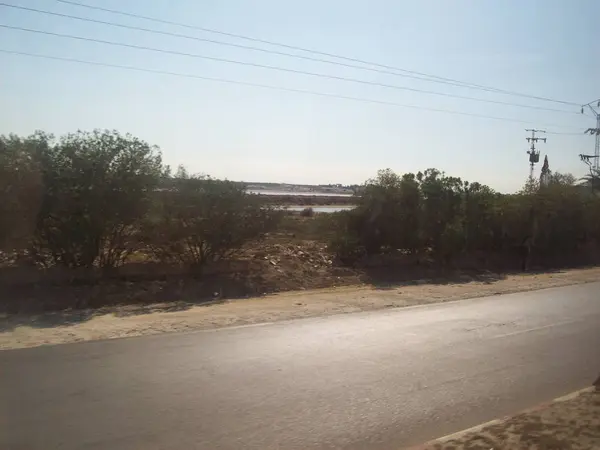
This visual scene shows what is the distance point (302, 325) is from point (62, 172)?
22.6 ft

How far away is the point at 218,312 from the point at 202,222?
4373 millimetres

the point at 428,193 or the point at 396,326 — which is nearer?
the point at 396,326

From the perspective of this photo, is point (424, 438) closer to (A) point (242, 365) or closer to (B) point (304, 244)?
(A) point (242, 365)

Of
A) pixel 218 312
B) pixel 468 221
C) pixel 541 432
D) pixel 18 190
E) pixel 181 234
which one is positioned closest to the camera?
pixel 541 432

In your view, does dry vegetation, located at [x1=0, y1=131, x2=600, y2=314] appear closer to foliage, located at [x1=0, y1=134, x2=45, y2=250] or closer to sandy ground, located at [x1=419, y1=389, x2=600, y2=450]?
foliage, located at [x1=0, y1=134, x2=45, y2=250]

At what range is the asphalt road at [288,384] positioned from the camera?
581 cm

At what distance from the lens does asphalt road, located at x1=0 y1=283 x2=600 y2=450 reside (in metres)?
5.81

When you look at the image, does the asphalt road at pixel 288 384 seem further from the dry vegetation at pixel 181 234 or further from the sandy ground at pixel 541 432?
the dry vegetation at pixel 181 234

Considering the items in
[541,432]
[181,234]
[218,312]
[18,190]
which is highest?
[18,190]

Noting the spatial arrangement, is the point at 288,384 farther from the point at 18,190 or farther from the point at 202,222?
the point at 202,222

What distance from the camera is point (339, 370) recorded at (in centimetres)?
823

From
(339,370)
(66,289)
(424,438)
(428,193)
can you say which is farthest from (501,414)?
(428,193)

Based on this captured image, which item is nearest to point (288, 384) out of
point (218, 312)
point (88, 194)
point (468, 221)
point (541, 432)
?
point (541, 432)

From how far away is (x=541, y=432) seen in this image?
543cm
